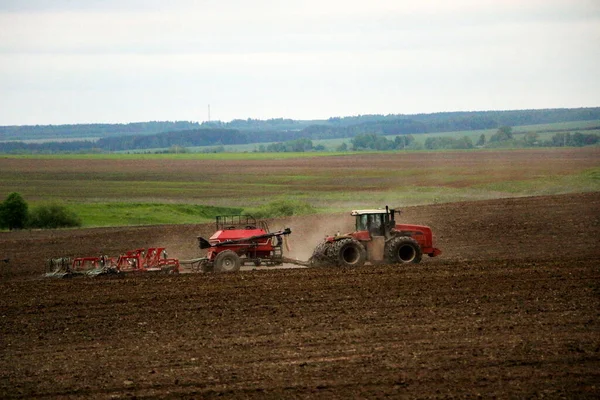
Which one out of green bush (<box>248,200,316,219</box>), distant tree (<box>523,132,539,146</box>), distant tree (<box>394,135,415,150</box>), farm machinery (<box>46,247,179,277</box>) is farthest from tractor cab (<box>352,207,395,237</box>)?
distant tree (<box>394,135,415,150</box>)

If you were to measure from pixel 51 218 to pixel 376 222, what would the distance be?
1064 inches

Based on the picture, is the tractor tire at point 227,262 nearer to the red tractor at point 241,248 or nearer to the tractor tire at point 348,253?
the red tractor at point 241,248

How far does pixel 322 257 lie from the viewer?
28.0 meters

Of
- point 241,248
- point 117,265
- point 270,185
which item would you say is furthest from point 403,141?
point 117,265

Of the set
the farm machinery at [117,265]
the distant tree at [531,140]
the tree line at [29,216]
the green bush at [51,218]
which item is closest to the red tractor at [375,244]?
the farm machinery at [117,265]

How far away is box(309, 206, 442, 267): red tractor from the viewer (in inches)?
1088

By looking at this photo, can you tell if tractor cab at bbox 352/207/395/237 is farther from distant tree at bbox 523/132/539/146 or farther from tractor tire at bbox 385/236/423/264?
distant tree at bbox 523/132/539/146

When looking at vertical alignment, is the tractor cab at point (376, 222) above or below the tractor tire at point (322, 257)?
above

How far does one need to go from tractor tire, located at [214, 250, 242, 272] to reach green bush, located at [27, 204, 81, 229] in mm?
24330

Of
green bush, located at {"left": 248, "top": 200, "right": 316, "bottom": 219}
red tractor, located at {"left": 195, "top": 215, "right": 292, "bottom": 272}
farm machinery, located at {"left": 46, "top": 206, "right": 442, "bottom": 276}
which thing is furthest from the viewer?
green bush, located at {"left": 248, "top": 200, "right": 316, "bottom": 219}

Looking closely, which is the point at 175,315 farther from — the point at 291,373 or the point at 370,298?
the point at 291,373

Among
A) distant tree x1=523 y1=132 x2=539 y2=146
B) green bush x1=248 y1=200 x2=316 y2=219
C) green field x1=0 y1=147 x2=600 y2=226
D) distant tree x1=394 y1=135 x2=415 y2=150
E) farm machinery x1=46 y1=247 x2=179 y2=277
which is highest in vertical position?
farm machinery x1=46 y1=247 x2=179 y2=277

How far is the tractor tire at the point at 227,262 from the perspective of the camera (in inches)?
1093

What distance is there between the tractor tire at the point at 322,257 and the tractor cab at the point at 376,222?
1186 millimetres
